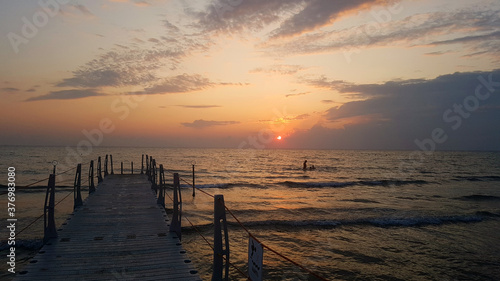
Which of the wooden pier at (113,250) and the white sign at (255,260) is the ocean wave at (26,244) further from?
the white sign at (255,260)

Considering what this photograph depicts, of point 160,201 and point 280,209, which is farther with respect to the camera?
point 280,209

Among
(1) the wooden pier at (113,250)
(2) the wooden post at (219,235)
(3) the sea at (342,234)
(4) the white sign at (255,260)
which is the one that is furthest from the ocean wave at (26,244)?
(4) the white sign at (255,260)

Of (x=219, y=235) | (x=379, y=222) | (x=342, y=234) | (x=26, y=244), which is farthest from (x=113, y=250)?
(x=379, y=222)

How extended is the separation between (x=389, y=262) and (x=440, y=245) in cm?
391

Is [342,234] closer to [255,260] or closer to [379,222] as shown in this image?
[379,222]

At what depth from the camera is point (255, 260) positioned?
4.07 meters

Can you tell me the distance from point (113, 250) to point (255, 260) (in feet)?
14.7

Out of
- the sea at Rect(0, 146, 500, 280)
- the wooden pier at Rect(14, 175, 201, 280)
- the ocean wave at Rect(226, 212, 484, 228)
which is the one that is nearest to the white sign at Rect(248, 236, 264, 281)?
the sea at Rect(0, 146, 500, 280)

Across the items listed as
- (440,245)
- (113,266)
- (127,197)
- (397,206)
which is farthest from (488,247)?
(127,197)

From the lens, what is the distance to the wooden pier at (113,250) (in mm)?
5723

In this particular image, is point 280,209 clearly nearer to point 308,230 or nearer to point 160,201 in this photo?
point 308,230

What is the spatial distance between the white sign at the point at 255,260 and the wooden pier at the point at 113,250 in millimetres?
1907

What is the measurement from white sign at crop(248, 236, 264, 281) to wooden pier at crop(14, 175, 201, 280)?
1.91m

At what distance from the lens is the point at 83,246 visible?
23.9ft
